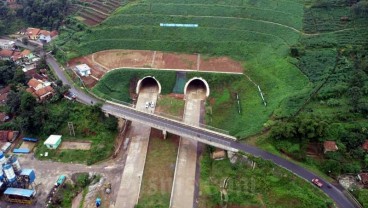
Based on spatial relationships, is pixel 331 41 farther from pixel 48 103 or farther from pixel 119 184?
pixel 48 103

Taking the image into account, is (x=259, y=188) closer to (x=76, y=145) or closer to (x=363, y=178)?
(x=363, y=178)

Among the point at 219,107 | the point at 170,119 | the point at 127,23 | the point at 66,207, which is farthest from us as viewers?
the point at 127,23

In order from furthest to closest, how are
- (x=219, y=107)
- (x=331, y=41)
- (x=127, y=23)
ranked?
(x=127, y=23), (x=331, y=41), (x=219, y=107)

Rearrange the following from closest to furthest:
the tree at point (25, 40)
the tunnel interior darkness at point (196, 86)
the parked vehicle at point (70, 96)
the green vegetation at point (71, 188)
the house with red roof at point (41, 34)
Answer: the green vegetation at point (71, 188), the parked vehicle at point (70, 96), the tunnel interior darkness at point (196, 86), the tree at point (25, 40), the house with red roof at point (41, 34)

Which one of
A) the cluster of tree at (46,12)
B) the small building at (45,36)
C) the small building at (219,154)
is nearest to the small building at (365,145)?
the small building at (219,154)

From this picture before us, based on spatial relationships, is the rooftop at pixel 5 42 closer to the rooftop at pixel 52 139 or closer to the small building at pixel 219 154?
the rooftop at pixel 52 139

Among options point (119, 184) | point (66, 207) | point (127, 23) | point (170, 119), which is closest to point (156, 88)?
point (170, 119)
